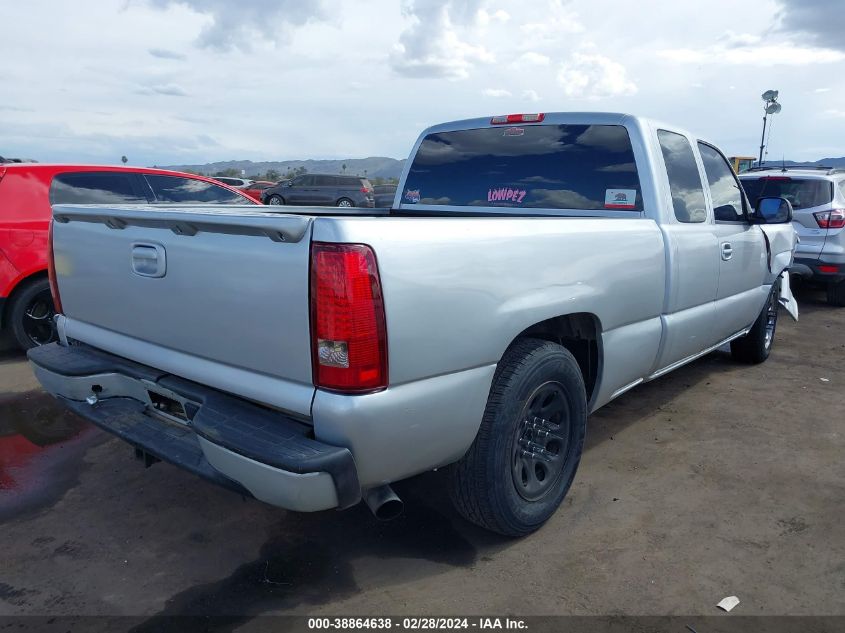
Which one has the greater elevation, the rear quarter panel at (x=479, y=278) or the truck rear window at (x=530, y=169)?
the truck rear window at (x=530, y=169)

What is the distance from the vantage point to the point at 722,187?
470 cm

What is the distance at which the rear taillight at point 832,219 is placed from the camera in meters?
8.32

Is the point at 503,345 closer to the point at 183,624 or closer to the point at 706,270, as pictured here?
the point at 183,624

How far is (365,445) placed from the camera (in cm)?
217

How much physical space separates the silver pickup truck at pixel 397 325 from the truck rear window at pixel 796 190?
5531mm

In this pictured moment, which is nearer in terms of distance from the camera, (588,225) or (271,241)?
(271,241)

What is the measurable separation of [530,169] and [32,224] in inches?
173

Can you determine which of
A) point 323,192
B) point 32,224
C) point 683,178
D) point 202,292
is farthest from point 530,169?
point 323,192

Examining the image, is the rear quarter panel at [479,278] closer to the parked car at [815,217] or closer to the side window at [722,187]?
the side window at [722,187]

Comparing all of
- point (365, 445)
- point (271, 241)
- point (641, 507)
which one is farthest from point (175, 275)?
point (641, 507)

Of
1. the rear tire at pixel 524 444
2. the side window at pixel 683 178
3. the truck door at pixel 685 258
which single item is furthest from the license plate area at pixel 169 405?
the side window at pixel 683 178

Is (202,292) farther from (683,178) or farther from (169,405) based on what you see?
(683,178)

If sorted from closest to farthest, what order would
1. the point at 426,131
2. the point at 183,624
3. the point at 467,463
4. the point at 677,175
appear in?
the point at 183,624, the point at 467,463, the point at 677,175, the point at 426,131

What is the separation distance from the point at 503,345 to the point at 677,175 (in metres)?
2.14
